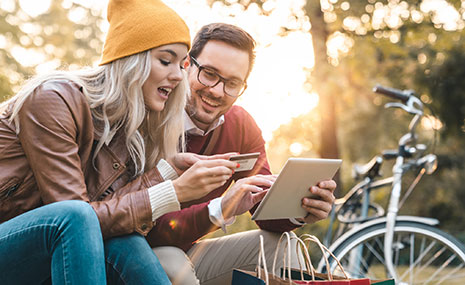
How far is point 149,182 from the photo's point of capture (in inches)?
80.2

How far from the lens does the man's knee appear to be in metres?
2.05

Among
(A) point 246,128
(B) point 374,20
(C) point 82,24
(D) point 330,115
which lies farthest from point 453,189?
(C) point 82,24

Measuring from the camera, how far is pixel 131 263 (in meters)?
1.82

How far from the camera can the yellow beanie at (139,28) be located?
212 centimetres

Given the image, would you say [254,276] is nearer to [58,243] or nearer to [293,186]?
[293,186]

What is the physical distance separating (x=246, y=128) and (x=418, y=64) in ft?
20.0

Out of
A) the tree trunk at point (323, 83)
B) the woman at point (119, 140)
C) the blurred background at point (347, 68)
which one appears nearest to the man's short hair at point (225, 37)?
the woman at point (119, 140)

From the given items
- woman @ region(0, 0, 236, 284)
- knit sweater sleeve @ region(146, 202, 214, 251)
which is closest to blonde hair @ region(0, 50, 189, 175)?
woman @ region(0, 0, 236, 284)

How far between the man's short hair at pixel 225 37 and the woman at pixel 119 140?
46 centimetres

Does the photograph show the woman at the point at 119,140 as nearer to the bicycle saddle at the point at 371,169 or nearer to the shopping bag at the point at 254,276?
the shopping bag at the point at 254,276

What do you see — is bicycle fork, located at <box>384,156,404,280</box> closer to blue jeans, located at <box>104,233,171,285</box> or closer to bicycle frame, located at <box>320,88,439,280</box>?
bicycle frame, located at <box>320,88,439,280</box>

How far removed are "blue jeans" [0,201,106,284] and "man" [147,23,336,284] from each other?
0.50 metres

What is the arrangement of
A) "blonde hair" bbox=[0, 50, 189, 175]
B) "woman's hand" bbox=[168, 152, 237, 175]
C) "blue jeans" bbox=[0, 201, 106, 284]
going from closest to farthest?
"blue jeans" bbox=[0, 201, 106, 284]
"blonde hair" bbox=[0, 50, 189, 175]
"woman's hand" bbox=[168, 152, 237, 175]

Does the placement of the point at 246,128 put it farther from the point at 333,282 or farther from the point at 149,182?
→ the point at 333,282
